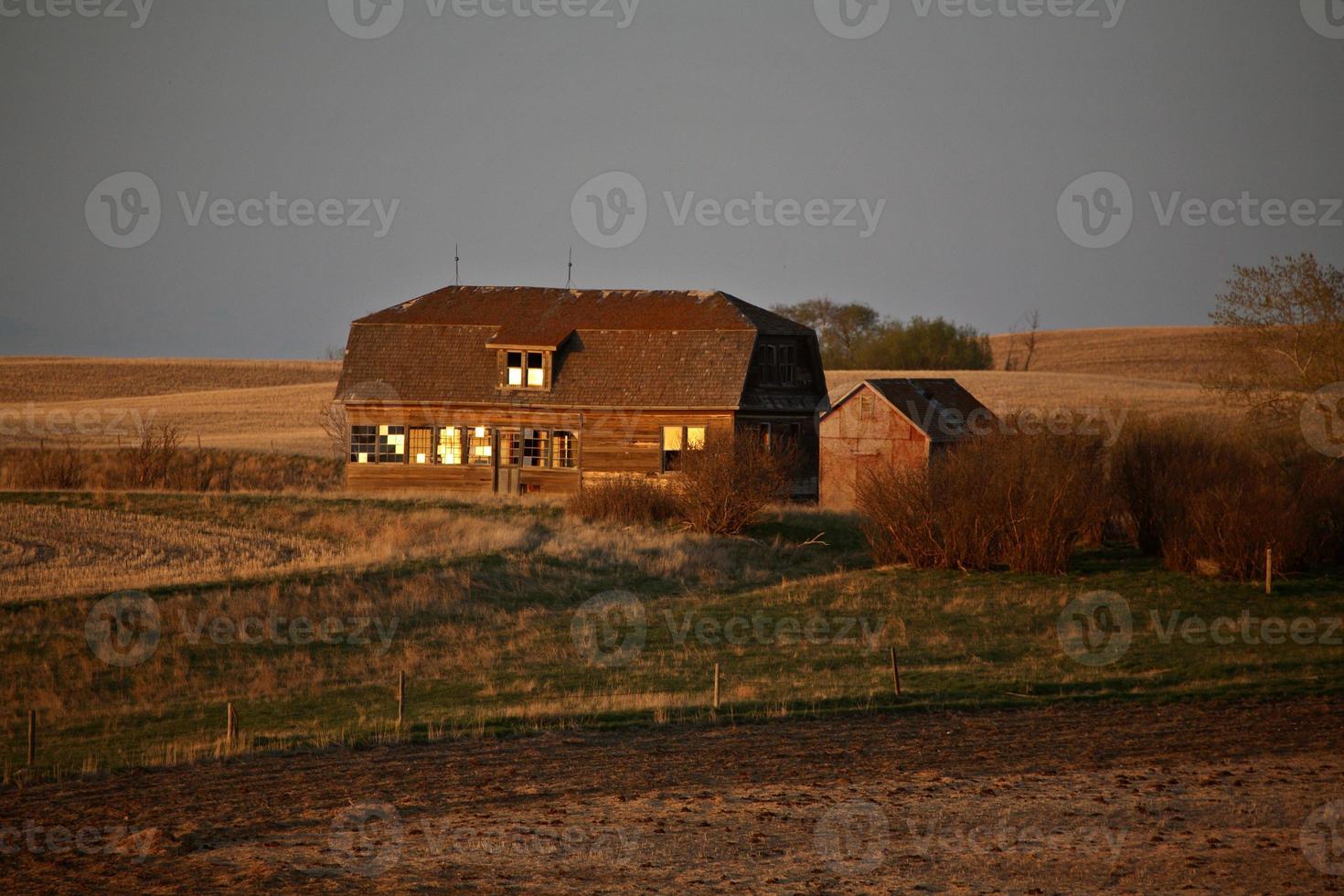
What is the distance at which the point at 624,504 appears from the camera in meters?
37.6

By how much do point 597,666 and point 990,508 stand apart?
12793mm

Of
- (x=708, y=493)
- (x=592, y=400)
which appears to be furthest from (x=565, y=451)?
(x=708, y=493)

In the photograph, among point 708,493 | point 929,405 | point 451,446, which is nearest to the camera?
point 708,493

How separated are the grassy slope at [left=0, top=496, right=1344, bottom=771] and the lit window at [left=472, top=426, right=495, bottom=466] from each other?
1009 centimetres

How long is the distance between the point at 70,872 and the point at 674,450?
3160 cm

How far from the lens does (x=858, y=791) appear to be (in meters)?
13.9

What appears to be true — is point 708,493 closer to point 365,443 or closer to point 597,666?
point 597,666

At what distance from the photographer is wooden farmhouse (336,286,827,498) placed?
42.2 m

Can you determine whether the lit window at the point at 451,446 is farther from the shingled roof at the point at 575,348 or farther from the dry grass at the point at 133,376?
the dry grass at the point at 133,376

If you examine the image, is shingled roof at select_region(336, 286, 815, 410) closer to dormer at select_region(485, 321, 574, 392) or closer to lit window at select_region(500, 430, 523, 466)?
dormer at select_region(485, 321, 574, 392)

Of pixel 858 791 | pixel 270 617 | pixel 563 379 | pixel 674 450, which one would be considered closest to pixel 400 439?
pixel 563 379

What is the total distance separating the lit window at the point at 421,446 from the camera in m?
43.7

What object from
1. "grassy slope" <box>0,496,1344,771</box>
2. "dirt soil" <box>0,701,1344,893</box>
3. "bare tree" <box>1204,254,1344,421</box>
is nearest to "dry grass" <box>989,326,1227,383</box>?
"bare tree" <box>1204,254,1344,421</box>

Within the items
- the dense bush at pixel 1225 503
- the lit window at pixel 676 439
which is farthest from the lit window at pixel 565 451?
the dense bush at pixel 1225 503
